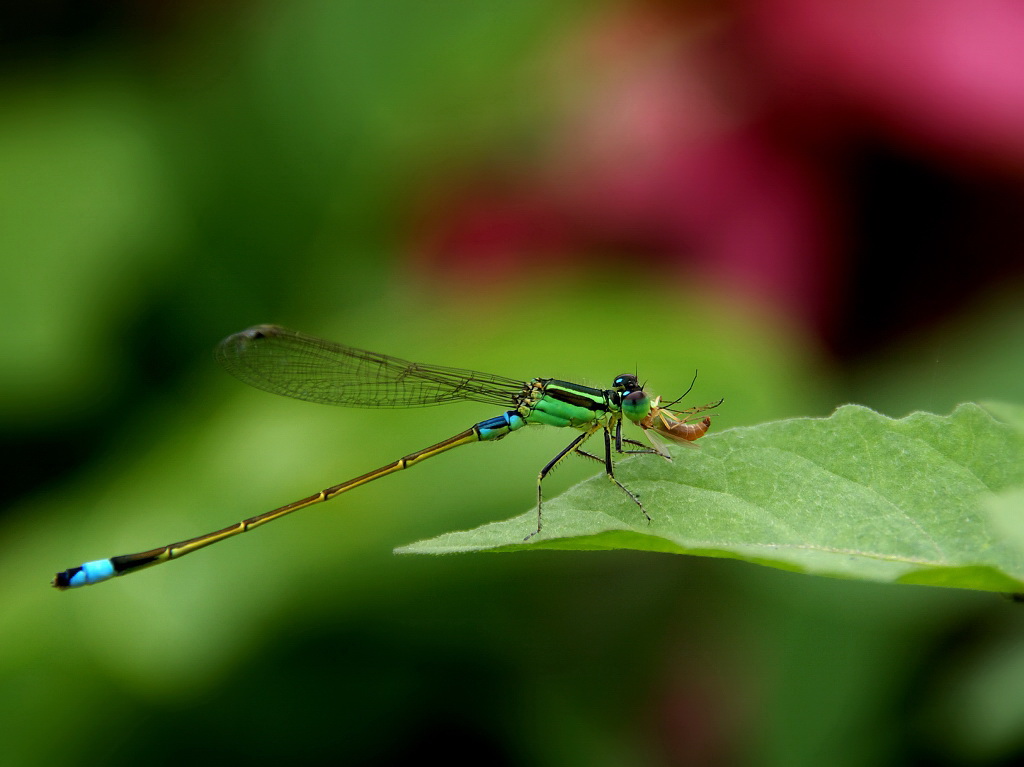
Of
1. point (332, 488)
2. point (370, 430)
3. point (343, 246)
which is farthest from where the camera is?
point (343, 246)

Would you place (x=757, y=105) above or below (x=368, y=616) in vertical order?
above

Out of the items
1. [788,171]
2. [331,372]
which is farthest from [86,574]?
[788,171]

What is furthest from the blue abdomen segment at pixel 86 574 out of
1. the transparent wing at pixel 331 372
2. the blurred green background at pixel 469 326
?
the transparent wing at pixel 331 372

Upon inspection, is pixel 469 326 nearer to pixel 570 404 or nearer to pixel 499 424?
pixel 499 424

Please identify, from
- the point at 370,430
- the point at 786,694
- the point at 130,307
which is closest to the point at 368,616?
Answer: the point at 370,430

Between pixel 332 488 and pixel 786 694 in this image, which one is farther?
pixel 786 694

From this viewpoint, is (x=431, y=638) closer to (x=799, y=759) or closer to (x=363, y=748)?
(x=363, y=748)

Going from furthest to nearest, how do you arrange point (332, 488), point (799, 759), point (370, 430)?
point (370, 430) < point (799, 759) < point (332, 488)
